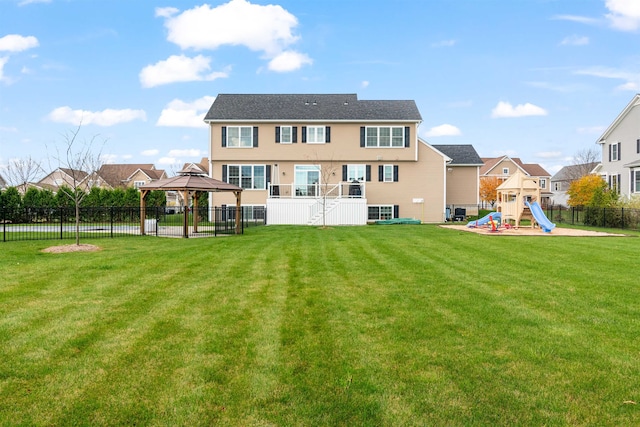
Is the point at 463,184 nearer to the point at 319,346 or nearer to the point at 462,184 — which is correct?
the point at 462,184

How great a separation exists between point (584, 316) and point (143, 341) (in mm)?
5582

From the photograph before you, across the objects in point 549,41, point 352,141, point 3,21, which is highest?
point 3,21

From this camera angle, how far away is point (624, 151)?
109ft

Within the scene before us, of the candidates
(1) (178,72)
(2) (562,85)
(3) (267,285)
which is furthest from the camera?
(1) (178,72)

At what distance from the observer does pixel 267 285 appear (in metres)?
7.66

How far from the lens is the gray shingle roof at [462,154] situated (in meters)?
33.3

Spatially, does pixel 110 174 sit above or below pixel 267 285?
above

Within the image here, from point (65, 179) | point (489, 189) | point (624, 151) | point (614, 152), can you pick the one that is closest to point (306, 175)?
point (65, 179)

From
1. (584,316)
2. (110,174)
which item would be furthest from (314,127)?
(110,174)

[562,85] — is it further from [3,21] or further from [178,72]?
[3,21]

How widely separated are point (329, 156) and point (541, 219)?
1409cm

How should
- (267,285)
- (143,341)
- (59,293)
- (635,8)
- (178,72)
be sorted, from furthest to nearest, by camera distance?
(178,72) → (635,8) → (267,285) → (59,293) → (143,341)

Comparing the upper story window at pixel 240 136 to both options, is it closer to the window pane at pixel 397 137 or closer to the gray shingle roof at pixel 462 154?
the window pane at pixel 397 137

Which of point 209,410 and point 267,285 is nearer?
point 209,410
